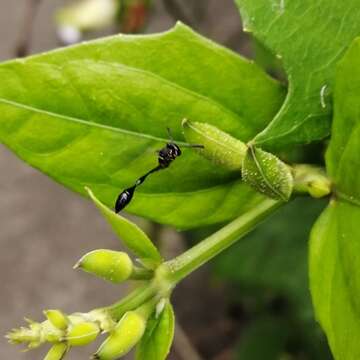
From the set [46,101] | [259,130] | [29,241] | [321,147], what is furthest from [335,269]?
[29,241]

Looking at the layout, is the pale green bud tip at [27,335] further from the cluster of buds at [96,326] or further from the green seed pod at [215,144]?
the green seed pod at [215,144]

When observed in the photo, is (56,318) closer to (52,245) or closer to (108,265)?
(108,265)

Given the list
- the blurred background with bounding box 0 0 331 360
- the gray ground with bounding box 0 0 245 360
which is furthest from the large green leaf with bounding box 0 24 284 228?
the gray ground with bounding box 0 0 245 360

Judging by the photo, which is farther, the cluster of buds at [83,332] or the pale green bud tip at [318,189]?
the pale green bud tip at [318,189]

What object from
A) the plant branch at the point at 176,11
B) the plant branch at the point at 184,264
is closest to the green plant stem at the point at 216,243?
the plant branch at the point at 184,264

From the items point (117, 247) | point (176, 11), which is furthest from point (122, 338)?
point (117, 247)

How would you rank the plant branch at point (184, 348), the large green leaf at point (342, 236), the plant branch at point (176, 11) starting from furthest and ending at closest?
1. the plant branch at point (184, 348)
2. the plant branch at point (176, 11)
3. the large green leaf at point (342, 236)

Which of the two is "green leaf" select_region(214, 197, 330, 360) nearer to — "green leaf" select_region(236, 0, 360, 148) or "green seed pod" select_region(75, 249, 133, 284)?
"green leaf" select_region(236, 0, 360, 148)
